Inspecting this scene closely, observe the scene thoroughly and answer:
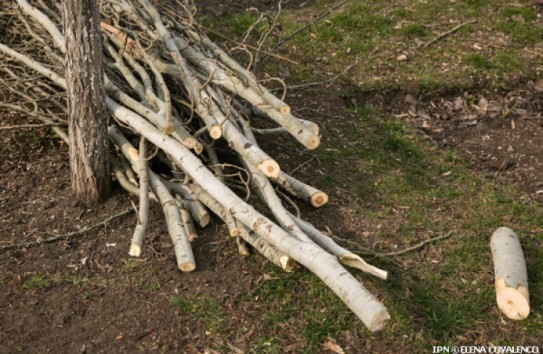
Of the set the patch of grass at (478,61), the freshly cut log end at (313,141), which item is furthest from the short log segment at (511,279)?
the patch of grass at (478,61)

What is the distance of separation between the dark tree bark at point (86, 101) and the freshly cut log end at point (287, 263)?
1493 millimetres

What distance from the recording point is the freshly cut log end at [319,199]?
4723mm

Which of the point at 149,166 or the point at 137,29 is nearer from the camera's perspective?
the point at 149,166

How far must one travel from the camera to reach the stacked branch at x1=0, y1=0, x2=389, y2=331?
407cm

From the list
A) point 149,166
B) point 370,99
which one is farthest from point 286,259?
point 370,99

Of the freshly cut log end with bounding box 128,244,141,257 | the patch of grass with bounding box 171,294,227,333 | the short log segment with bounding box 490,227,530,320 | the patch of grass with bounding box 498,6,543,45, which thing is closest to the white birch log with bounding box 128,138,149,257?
the freshly cut log end with bounding box 128,244,141,257

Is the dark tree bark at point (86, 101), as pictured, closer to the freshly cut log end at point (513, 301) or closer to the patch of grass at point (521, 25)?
the freshly cut log end at point (513, 301)

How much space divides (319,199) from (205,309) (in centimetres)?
124

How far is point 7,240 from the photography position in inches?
180

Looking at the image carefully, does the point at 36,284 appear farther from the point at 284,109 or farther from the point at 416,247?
the point at 416,247

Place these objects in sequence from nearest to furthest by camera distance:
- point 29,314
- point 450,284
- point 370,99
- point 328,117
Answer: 1. point 29,314
2. point 450,284
3. point 328,117
4. point 370,99

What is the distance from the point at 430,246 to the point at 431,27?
150 inches

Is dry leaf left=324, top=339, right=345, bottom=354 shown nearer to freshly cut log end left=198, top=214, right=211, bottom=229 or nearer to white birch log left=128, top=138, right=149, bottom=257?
freshly cut log end left=198, top=214, right=211, bottom=229

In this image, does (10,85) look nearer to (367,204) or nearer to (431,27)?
(367,204)
